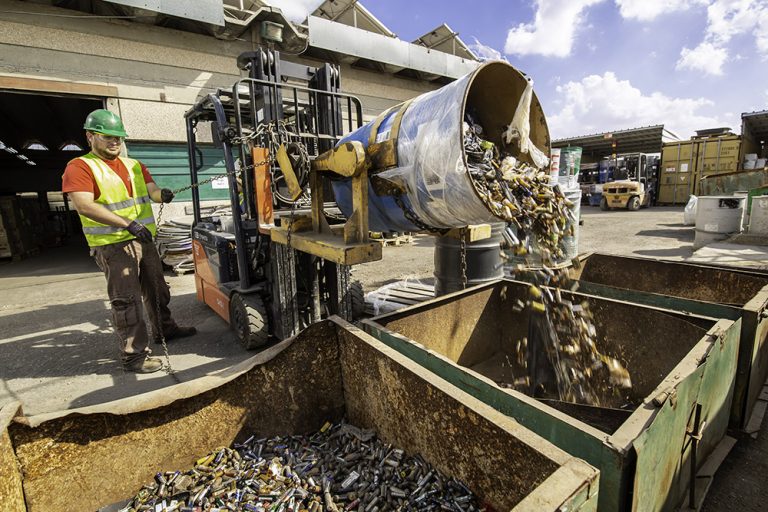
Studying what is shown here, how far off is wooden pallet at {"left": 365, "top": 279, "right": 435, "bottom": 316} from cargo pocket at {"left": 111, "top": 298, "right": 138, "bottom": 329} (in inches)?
109

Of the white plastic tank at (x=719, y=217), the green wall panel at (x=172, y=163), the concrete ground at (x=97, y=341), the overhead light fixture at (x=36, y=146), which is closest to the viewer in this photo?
the concrete ground at (x=97, y=341)

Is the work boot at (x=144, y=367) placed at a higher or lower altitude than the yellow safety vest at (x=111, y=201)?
lower

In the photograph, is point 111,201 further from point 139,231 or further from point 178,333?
point 178,333

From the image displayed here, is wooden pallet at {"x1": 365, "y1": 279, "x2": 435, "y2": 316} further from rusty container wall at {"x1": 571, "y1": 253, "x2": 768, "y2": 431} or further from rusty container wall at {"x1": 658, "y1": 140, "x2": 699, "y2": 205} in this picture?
rusty container wall at {"x1": 658, "y1": 140, "x2": 699, "y2": 205}

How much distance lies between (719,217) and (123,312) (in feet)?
35.3

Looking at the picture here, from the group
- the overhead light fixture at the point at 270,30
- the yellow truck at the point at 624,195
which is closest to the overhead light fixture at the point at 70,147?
the overhead light fixture at the point at 270,30

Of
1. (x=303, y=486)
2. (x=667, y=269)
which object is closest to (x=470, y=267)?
(x=667, y=269)

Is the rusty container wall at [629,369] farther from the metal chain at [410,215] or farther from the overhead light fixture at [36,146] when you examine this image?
the overhead light fixture at [36,146]

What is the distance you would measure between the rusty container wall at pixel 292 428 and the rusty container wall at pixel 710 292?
2.11 metres

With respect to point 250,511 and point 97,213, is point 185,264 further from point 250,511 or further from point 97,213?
point 250,511

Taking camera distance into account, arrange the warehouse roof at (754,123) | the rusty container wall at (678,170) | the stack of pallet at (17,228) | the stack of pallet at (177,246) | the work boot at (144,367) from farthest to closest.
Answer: the rusty container wall at (678,170)
the warehouse roof at (754,123)
the stack of pallet at (17,228)
the stack of pallet at (177,246)
the work boot at (144,367)

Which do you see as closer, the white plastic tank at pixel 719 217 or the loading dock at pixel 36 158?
the white plastic tank at pixel 719 217

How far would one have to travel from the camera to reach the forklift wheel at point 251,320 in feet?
13.5

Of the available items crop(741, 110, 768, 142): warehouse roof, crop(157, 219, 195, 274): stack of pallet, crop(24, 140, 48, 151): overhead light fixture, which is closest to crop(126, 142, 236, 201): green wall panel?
crop(157, 219, 195, 274): stack of pallet
